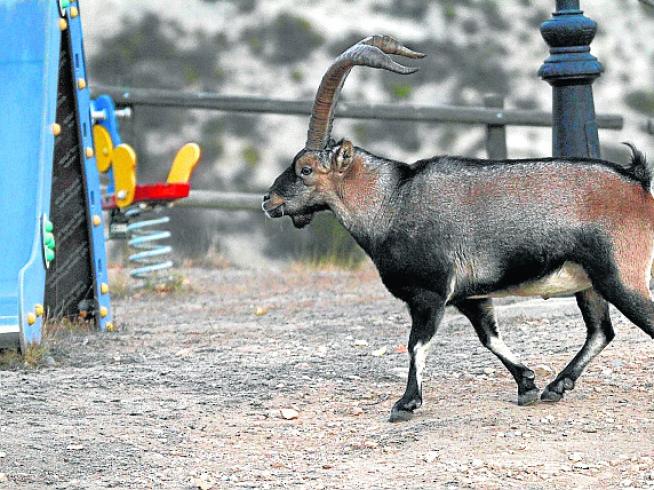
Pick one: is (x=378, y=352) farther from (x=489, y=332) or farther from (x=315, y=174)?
(x=315, y=174)

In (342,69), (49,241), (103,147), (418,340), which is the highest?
(342,69)

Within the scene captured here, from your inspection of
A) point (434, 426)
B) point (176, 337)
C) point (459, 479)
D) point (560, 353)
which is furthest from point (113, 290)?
point (459, 479)

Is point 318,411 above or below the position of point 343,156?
below

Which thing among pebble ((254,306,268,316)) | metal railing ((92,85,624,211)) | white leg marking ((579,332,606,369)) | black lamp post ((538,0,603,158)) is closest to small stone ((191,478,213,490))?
white leg marking ((579,332,606,369))

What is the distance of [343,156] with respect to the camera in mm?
6883

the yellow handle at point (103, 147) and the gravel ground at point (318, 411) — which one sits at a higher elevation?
the yellow handle at point (103, 147)

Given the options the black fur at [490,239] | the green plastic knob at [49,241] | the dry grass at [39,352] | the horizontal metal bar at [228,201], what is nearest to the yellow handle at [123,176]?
the dry grass at [39,352]

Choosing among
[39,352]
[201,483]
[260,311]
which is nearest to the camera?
[201,483]

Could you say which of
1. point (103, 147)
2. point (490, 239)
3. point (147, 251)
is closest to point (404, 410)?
point (490, 239)

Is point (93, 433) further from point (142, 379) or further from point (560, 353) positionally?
point (560, 353)

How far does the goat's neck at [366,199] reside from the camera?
22.2 ft

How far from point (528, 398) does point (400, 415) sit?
62 centimetres

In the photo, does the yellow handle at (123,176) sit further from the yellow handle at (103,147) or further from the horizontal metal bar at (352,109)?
the horizontal metal bar at (352,109)

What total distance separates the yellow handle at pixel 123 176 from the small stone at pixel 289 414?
3.83 meters
